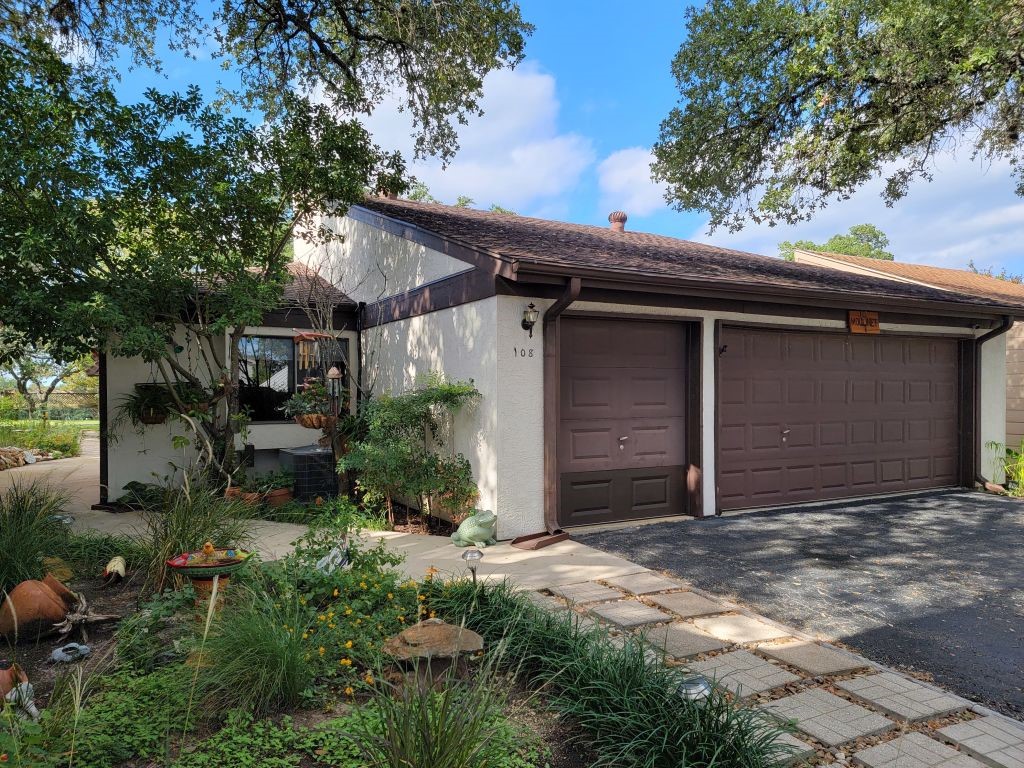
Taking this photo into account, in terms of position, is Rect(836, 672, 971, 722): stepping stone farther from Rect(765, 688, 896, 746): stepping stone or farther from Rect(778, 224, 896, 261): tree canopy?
Rect(778, 224, 896, 261): tree canopy

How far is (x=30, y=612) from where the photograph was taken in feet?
11.7

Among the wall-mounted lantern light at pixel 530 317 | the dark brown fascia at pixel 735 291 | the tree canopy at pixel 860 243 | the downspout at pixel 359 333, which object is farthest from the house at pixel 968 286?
the tree canopy at pixel 860 243

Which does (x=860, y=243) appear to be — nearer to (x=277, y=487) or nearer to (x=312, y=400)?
(x=312, y=400)

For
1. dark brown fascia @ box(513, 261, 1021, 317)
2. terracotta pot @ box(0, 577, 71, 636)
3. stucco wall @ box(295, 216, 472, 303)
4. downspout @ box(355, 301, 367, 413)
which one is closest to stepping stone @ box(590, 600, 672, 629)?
dark brown fascia @ box(513, 261, 1021, 317)

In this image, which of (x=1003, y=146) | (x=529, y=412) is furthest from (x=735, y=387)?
(x=1003, y=146)

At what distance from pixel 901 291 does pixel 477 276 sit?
6188 millimetres

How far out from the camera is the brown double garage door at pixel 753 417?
679 cm

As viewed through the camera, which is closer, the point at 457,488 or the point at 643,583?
the point at 643,583

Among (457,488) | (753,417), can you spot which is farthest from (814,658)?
(753,417)

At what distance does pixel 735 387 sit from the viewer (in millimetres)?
7621

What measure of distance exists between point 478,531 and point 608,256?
3.38 metres

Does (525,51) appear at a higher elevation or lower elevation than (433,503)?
higher

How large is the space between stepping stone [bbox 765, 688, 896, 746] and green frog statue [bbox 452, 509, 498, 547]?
3389mm

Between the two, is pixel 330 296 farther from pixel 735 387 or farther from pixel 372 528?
pixel 735 387
